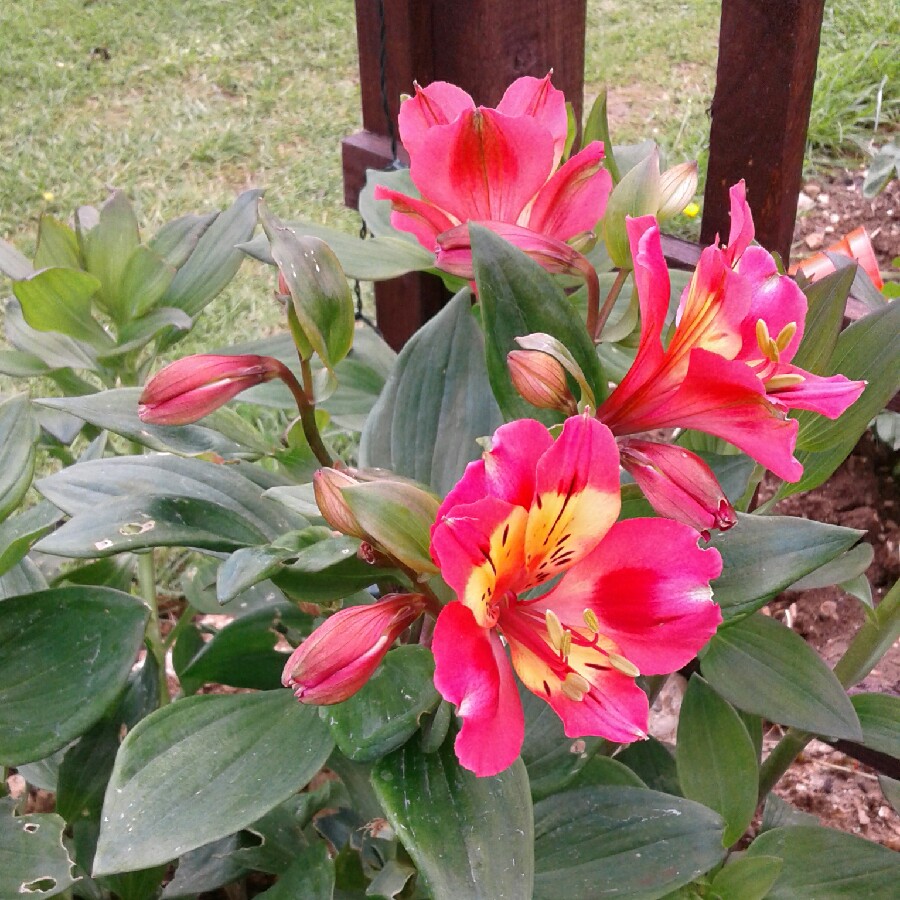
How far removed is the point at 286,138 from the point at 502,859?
95.9 inches

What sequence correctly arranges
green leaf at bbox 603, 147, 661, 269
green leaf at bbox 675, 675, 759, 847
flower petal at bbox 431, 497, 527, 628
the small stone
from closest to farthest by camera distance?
flower petal at bbox 431, 497, 527, 628
green leaf at bbox 603, 147, 661, 269
green leaf at bbox 675, 675, 759, 847
the small stone

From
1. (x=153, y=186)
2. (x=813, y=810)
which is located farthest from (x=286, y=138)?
(x=813, y=810)

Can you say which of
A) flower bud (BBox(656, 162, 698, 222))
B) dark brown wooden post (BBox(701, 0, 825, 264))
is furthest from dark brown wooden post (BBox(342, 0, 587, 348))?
flower bud (BBox(656, 162, 698, 222))

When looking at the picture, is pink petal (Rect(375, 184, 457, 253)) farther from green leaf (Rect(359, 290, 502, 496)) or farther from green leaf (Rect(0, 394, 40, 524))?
green leaf (Rect(0, 394, 40, 524))

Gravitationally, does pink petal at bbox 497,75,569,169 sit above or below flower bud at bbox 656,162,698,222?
above

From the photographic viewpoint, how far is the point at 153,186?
255 centimetres

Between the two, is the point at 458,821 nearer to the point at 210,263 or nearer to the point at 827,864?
the point at 827,864

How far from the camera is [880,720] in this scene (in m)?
0.90

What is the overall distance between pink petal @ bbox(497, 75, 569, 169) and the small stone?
1529 millimetres

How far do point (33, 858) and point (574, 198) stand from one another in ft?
2.01

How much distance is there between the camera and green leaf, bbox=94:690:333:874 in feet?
1.91

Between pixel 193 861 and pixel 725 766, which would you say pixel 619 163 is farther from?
pixel 193 861

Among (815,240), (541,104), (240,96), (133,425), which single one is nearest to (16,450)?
(133,425)

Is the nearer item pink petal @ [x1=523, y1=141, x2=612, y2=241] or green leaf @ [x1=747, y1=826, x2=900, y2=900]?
pink petal @ [x1=523, y1=141, x2=612, y2=241]
